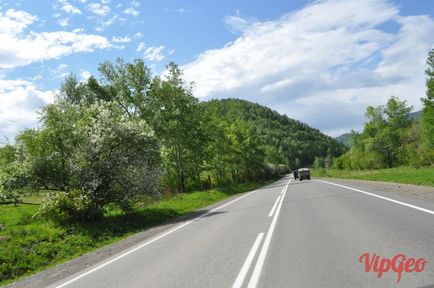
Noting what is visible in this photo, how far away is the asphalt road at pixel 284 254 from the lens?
5.89m

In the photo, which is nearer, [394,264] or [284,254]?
[394,264]

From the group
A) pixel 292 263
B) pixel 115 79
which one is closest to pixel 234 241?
pixel 292 263

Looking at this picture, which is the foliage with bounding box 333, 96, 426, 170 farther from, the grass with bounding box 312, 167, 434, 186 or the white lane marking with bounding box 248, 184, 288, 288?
the white lane marking with bounding box 248, 184, 288, 288

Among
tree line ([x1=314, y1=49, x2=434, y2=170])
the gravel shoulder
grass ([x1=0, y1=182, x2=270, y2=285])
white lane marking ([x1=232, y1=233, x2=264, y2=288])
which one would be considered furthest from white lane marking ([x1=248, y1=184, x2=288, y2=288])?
tree line ([x1=314, y1=49, x2=434, y2=170])

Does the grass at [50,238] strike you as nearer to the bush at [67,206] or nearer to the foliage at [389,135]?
the bush at [67,206]

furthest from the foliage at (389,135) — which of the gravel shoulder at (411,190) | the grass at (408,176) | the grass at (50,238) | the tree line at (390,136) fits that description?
the grass at (50,238)

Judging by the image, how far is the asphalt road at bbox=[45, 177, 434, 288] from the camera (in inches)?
232

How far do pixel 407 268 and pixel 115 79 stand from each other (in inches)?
1602

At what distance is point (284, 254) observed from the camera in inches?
301

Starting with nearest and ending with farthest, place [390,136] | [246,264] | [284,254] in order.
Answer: [246,264]
[284,254]
[390,136]

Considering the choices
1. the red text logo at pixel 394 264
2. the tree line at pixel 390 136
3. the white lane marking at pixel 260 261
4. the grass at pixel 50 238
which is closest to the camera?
the red text logo at pixel 394 264

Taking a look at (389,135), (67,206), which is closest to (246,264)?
(67,206)

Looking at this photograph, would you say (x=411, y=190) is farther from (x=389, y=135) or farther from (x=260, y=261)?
(x=389, y=135)

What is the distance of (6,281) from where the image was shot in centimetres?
1041
